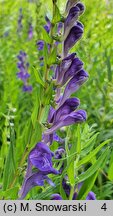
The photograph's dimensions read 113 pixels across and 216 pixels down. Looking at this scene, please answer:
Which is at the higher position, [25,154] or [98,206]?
[25,154]

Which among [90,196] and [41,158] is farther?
[90,196]

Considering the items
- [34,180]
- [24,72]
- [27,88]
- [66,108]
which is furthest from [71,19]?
[24,72]

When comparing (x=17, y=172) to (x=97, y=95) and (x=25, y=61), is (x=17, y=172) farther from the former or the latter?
(x=25, y=61)

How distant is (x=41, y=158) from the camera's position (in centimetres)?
159

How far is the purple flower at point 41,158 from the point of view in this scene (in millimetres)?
1573

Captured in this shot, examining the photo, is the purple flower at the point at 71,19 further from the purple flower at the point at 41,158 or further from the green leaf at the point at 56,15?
the purple flower at the point at 41,158

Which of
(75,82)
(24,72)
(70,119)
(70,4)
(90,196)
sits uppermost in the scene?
(24,72)

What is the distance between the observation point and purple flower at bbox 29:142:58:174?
1573 millimetres

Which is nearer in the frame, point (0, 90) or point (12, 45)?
point (0, 90)

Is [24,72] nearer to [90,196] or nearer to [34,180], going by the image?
[90,196]

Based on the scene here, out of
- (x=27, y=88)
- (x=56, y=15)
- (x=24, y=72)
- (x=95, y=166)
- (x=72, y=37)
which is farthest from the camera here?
(x=24, y=72)

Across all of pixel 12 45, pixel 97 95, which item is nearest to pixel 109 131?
pixel 97 95

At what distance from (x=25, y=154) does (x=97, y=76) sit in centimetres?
249

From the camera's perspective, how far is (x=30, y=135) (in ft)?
5.20
